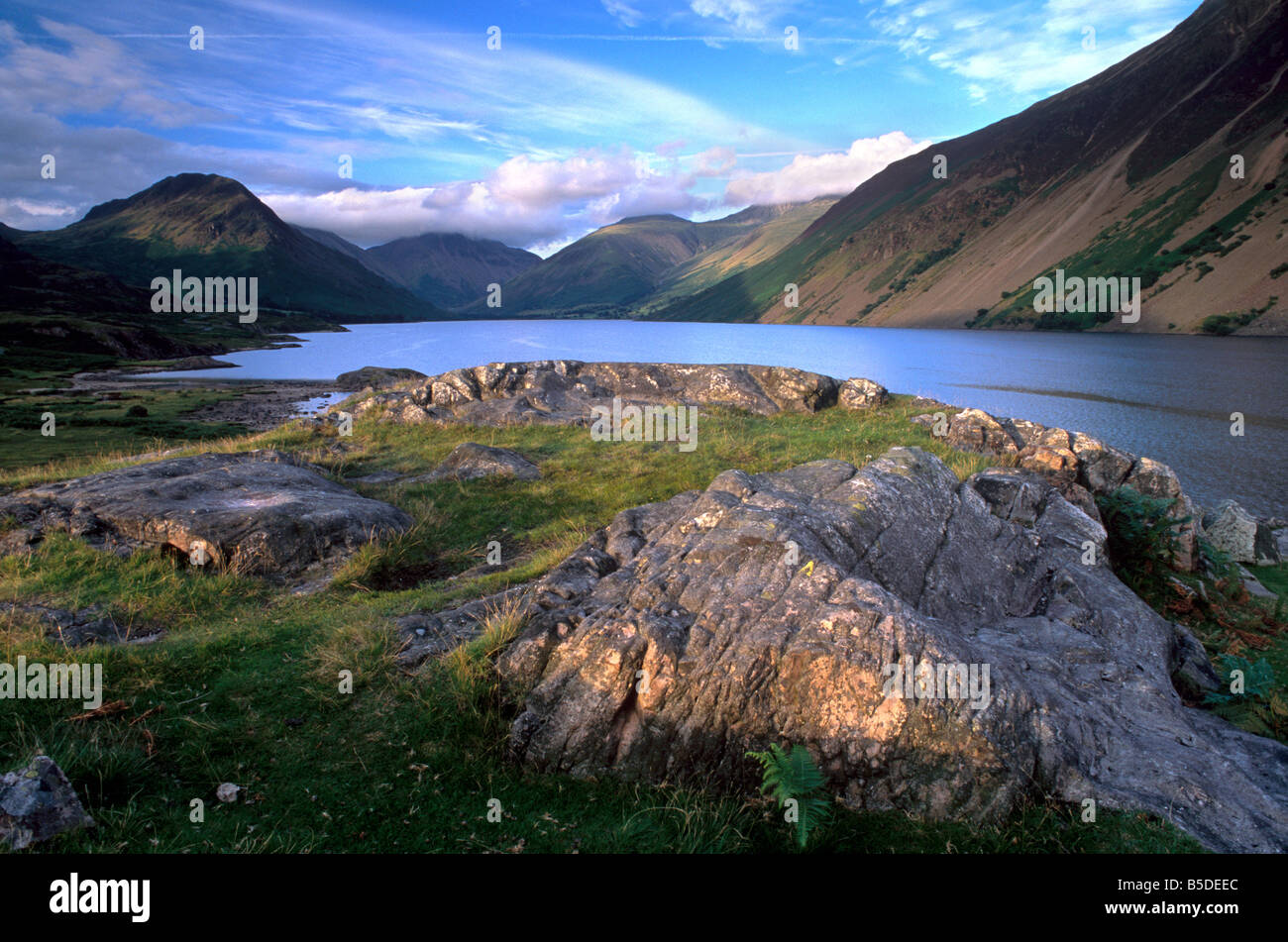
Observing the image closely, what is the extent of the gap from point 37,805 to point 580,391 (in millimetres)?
22782

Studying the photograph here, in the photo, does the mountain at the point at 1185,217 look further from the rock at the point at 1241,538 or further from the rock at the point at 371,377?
the rock at the point at 371,377

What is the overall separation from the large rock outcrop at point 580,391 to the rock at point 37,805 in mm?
18870

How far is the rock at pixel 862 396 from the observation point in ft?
82.1

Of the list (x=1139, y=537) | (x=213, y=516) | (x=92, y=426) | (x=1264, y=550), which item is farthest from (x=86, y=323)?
(x=1264, y=550)

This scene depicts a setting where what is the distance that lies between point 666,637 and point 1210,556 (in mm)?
14739

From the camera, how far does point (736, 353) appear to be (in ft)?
339

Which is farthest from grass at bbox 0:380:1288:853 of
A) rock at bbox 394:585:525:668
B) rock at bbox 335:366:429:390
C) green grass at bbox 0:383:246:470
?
rock at bbox 335:366:429:390

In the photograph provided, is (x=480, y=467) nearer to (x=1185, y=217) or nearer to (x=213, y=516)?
(x=213, y=516)

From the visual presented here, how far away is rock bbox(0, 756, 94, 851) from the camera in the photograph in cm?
458

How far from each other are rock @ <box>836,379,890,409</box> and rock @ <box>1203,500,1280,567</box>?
10610 mm

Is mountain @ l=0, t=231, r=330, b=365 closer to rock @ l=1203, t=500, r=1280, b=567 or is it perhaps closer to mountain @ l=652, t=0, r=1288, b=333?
rock @ l=1203, t=500, r=1280, b=567

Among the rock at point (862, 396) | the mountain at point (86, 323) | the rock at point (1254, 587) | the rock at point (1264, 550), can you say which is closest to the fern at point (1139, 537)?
the rock at point (1254, 587)
